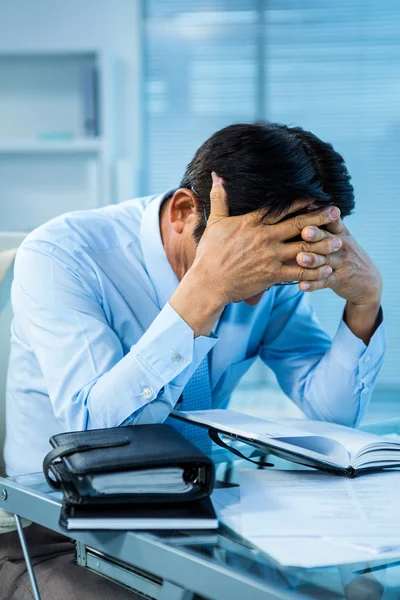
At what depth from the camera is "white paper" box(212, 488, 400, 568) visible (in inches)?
25.3

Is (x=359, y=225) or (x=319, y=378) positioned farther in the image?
(x=359, y=225)

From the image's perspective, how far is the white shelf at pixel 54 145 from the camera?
3.39m

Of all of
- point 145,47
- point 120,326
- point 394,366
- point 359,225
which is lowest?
point 394,366

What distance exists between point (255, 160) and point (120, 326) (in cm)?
36

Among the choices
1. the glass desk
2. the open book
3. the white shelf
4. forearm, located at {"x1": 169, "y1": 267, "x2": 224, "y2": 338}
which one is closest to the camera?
the glass desk

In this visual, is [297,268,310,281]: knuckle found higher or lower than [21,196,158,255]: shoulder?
lower

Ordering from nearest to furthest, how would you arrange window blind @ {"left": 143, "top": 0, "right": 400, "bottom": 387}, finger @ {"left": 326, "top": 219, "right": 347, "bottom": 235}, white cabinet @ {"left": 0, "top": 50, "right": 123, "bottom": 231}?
1. finger @ {"left": 326, "top": 219, "right": 347, "bottom": 235}
2. white cabinet @ {"left": 0, "top": 50, "right": 123, "bottom": 231}
3. window blind @ {"left": 143, "top": 0, "right": 400, "bottom": 387}

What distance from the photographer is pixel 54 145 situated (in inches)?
133

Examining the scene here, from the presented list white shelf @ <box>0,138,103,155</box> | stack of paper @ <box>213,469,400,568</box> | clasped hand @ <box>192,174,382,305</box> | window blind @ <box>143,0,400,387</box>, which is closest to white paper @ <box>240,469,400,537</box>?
stack of paper @ <box>213,469,400,568</box>

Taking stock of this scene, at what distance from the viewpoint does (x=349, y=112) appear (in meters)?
3.75

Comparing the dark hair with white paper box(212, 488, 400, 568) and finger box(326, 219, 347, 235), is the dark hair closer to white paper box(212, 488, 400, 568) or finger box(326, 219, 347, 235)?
finger box(326, 219, 347, 235)

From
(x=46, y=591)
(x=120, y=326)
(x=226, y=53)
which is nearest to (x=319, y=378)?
(x=120, y=326)

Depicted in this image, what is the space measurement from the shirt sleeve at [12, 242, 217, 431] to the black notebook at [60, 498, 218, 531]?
281 millimetres

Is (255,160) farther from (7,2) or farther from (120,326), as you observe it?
(7,2)
